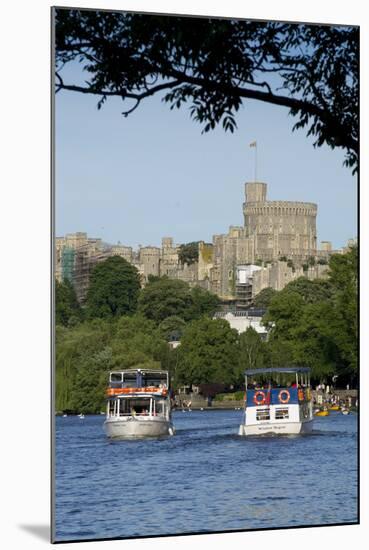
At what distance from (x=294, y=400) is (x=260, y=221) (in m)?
2.08

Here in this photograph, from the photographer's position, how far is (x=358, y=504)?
13016 millimetres

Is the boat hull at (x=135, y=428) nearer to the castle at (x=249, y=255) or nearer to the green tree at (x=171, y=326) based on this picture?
the green tree at (x=171, y=326)

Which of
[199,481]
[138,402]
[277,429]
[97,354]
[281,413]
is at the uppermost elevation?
[97,354]

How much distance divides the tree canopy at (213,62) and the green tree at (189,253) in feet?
3.04

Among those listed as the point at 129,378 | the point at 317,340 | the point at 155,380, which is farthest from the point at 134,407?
the point at 317,340

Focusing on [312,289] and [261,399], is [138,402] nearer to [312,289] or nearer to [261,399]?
[261,399]

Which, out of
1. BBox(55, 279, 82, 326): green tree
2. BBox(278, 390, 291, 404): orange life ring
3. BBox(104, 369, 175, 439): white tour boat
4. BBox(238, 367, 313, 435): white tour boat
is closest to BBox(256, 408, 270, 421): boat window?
BBox(238, 367, 313, 435): white tour boat

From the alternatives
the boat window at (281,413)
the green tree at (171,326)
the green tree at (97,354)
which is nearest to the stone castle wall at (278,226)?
the green tree at (171,326)

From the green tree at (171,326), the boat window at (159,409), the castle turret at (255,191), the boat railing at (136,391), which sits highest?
the castle turret at (255,191)

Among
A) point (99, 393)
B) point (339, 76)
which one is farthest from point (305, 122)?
point (99, 393)

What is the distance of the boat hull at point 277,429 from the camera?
1393cm

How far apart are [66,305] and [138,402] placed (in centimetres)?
277

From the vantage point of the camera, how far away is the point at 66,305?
12.8m

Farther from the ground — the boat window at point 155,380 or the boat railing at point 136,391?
the boat window at point 155,380
